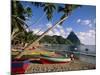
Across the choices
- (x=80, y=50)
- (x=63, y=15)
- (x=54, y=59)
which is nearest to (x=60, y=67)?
(x=54, y=59)

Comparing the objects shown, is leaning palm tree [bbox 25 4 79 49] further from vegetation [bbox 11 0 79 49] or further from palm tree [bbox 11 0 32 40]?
palm tree [bbox 11 0 32 40]

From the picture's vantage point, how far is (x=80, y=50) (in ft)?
6.81

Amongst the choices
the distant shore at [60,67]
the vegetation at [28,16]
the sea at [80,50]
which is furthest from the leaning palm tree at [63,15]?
the distant shore at [60,67]

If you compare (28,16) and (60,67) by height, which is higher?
(28,16)

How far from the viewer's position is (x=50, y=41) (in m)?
1.97

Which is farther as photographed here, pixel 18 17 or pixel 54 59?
pixel 54 59

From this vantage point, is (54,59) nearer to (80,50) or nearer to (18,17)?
(80,50)

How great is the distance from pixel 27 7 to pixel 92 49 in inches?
32.7

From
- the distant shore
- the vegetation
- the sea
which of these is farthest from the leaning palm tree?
the distant shore

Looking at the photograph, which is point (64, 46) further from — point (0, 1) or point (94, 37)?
point (0, 1)

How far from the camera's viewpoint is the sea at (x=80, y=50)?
198 centimetres

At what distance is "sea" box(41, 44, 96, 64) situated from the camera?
1.98 meters

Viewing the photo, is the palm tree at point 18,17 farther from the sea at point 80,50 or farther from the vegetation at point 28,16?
the sea at point 80,50

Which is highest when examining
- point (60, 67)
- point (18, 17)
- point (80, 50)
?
point (18, 17)
